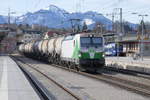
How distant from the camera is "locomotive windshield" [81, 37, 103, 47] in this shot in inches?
1235

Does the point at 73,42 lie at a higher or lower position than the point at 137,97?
higher

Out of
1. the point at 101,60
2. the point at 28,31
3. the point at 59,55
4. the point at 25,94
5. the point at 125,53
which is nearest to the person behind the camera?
the point at 25,94

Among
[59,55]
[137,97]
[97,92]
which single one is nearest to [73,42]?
[59,55]

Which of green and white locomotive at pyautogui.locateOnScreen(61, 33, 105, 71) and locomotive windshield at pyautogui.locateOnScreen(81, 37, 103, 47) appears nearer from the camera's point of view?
green and white locomotive at pyautogui.locateOnScreen(61, 33, 105, 71)

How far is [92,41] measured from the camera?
31641 millimetres

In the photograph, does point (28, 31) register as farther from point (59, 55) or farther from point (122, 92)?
point (122, 92)

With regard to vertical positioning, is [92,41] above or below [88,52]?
above

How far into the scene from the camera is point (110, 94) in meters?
17.5

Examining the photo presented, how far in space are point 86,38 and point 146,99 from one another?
16.5 meters

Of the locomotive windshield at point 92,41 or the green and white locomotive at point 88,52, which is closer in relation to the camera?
the green and white locomotive at point 88,52

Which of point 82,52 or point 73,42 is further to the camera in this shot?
point 73,42

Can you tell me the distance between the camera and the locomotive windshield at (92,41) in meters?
31.4

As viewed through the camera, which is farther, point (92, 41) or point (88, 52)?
point (92, 41)

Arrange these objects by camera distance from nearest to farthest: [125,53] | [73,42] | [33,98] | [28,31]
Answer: [33,98] < [73,42] < [125,53] < [28,31]
